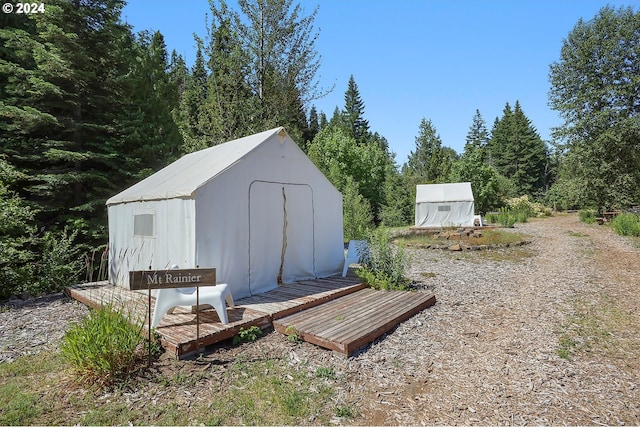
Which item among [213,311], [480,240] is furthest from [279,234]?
[480,240]

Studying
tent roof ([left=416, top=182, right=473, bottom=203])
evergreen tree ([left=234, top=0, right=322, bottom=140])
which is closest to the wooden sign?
evergreen tree ([left=234, top=0, right=322, bottom=140])

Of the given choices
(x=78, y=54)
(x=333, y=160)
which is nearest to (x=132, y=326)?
(x=78, y=54)

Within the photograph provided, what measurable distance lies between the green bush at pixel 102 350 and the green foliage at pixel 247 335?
1.17 m

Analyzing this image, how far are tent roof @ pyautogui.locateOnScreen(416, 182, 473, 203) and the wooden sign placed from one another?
17.6 m

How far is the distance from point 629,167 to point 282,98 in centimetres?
1937

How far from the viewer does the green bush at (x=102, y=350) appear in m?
3.19

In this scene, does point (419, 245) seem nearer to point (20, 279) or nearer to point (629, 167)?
point (20, 279)

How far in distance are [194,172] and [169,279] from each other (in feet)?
9.68

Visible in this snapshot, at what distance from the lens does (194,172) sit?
605 cm

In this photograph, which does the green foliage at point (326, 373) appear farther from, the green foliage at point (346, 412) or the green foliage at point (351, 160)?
the green foliage at point (351, 160)

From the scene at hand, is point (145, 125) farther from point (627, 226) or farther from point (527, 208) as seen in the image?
point (527, 208)

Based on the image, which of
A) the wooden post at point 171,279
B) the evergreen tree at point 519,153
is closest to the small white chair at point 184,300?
the wooden post at point 171,279

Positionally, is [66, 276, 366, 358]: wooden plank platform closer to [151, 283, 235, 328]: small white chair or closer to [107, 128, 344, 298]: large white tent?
[151, 283, 235, 328]: small white chair

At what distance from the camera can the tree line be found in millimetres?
8602
